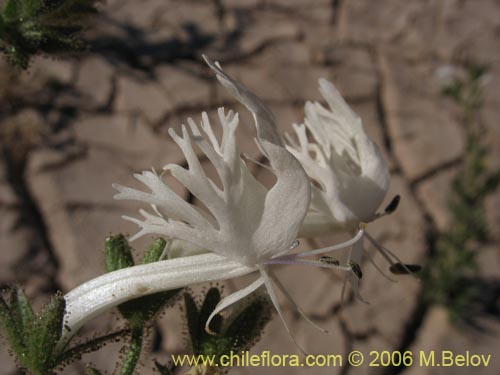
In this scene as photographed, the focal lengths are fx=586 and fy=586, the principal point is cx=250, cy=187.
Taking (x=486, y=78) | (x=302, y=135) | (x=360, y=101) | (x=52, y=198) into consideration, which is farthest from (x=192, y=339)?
(x=486, y=78)

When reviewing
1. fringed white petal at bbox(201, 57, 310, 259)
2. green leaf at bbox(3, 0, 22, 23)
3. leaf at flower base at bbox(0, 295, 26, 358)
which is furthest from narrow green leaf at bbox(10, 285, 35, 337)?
green leaf at bbox(3, 0, 22, 23)

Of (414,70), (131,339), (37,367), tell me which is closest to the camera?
(37,367)

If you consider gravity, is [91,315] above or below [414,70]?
below

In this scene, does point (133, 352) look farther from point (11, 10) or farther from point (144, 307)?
point (11, 10)

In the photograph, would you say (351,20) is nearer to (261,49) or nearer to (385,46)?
(385,46)

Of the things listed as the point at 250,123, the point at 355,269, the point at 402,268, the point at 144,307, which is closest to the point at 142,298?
the point at 144,307

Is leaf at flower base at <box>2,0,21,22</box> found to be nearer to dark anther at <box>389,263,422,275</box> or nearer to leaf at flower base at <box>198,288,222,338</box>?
leaf at flower base at <box>198,288,222,338</box>
